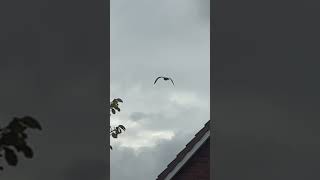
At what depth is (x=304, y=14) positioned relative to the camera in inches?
132

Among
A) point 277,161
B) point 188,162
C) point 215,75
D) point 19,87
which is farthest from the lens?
point 188,162

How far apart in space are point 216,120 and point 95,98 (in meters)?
0.82

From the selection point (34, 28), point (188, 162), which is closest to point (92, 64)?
point (34, 28)

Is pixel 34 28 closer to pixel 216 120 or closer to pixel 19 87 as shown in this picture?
pixel 19 87

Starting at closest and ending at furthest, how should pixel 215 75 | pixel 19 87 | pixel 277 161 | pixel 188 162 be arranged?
pixel 19 87, pixel 277 161, pixel 215 75, pixel 188 162

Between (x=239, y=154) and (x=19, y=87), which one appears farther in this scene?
(x=239, y=154)

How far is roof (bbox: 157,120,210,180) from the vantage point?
22.6ft

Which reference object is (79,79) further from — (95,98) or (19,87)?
(19,87)

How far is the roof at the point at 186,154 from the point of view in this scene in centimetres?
690

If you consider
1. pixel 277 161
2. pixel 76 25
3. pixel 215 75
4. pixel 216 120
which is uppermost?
pixel 76 25

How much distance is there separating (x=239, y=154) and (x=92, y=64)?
1.12m

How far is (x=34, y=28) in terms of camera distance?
3.21 metres

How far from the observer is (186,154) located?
7.00 metres

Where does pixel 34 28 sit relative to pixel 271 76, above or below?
above
